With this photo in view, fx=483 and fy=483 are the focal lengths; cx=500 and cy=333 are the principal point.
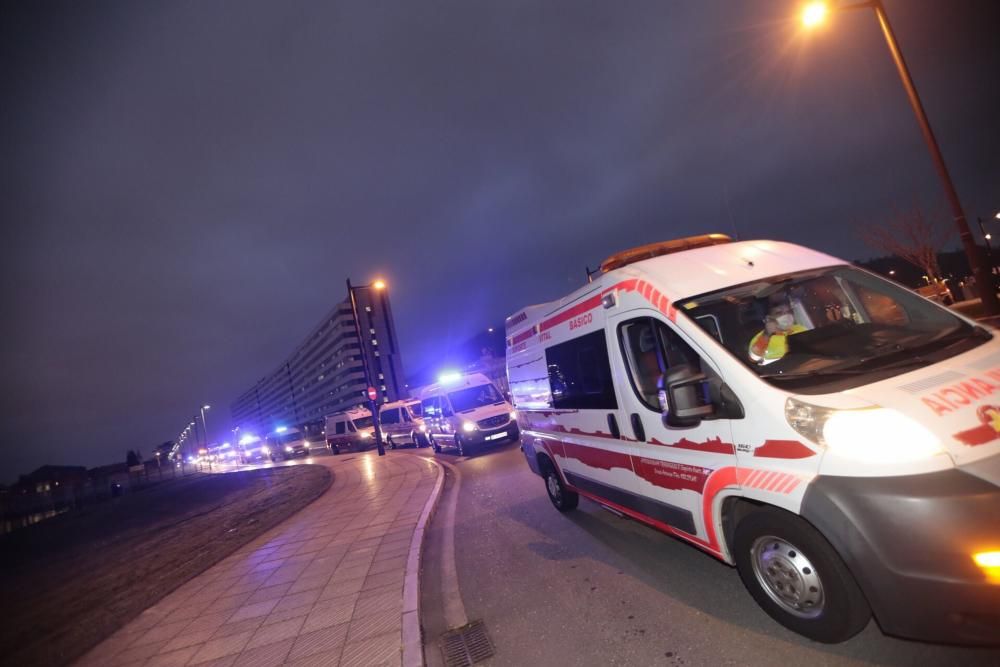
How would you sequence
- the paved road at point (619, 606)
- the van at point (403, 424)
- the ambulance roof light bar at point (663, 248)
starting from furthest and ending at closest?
the van at point (403, 424) < the ambulance roof light bar at point (663, 248) < the paved road at point (619, 606)

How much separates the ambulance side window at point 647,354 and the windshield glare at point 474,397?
12.1m

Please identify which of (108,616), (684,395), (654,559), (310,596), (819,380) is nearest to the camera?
(819,380)

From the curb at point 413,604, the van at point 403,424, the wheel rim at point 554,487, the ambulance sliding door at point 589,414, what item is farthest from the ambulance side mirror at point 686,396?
the van at point 403,424

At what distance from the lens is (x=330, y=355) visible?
436 ft

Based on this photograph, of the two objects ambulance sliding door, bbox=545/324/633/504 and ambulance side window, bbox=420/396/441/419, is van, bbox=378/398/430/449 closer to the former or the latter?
ambulance side window, bbox=420/396/441/419

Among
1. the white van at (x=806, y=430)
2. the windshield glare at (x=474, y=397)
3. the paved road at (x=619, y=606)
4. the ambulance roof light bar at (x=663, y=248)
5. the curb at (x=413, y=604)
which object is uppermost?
the ambulance roof light bar at (x=663, y=248)

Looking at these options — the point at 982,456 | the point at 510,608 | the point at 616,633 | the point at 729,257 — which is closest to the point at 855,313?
the point at 729,257

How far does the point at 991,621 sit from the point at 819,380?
127 cm

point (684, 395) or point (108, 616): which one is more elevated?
point (684, 395)

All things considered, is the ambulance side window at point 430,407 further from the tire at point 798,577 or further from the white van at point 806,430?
the tire at point 798,577

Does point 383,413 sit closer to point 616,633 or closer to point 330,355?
point 616,633

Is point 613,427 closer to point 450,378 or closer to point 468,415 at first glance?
point 468,415

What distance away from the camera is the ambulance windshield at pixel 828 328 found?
2.94 meters

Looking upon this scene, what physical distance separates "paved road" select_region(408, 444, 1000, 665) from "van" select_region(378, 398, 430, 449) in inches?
693
